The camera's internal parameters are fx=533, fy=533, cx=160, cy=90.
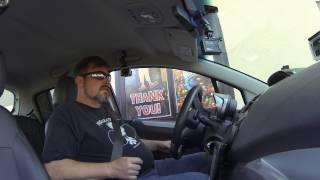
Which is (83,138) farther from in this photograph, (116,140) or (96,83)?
(96,83)

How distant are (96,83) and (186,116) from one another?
77cm

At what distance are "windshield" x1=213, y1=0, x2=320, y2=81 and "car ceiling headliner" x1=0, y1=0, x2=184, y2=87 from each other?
4.41 ft

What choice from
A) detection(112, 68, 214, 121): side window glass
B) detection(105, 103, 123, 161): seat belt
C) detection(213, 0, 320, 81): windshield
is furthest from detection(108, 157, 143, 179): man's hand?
detection(213, 0, 320, 81): windshield

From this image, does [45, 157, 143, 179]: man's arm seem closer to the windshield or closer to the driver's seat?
the driver's seat

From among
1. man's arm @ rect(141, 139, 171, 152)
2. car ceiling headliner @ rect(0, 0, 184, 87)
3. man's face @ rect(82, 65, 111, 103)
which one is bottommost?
man's arm @ rect(141, 139, 171, 152)

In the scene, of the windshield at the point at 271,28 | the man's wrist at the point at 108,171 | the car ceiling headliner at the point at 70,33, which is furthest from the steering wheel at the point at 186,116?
the windshield at the point at 271,28

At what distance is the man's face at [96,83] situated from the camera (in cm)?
284

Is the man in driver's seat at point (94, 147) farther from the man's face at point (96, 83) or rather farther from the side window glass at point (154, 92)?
the side window glass at point (154, 92)

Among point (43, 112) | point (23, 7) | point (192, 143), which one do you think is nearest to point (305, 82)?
point (192, 143)

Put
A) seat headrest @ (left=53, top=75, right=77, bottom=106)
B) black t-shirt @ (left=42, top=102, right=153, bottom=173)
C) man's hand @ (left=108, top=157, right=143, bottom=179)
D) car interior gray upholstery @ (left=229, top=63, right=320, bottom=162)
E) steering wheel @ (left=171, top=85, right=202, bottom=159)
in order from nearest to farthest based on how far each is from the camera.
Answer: car interior gray upholstery @ (left=229, top=63, right=320, bottom=162), steering wheel @ (left=171, top=85, right=202, bottom=159), man's hand @ (left=108, top=157, right=143, bottom=179), black t-shirt @ (left=42, top=102, right=153, bottom=173), seat headrest @ (left=53, top=75, right=77, bottom=106)

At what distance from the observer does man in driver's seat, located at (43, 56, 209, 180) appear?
2.42 metres

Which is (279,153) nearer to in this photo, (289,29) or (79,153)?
(79,153)

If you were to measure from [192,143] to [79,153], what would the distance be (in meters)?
0.59

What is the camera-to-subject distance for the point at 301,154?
4.55 ft
